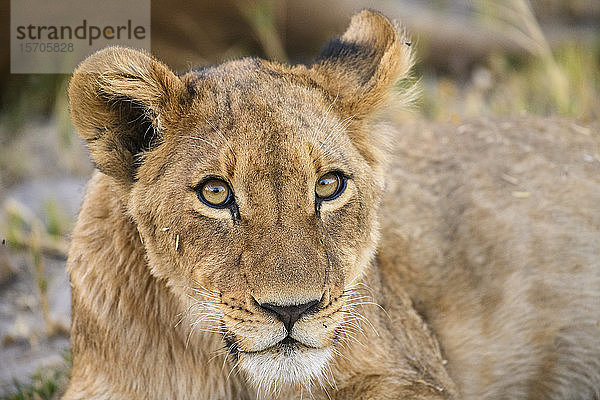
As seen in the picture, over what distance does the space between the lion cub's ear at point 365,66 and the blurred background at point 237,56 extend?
78.6 inches

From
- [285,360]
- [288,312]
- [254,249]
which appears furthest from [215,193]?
[285,360]

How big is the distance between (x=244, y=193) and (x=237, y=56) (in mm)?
5910

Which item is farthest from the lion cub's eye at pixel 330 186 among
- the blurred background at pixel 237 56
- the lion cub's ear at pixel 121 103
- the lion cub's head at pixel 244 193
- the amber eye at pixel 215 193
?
the blurred background at pixel 237 56

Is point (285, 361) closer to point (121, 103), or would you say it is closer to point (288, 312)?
point (288, 312)

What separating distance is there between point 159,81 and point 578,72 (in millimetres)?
6966

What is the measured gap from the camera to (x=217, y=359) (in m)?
4.05

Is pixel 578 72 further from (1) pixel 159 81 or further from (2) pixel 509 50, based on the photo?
(1) pixel 159 81

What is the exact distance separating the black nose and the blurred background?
3178 mm

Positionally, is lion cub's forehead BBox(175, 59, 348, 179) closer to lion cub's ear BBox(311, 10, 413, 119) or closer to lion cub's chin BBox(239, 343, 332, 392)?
lion cub's ear BBox(311, 10, 413, 119)

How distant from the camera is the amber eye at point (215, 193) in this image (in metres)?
3.49

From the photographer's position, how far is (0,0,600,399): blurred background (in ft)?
22.1

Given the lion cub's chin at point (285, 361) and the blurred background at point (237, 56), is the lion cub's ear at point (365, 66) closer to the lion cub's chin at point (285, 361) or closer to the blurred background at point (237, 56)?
the lion cub's chin at point (285, 361)

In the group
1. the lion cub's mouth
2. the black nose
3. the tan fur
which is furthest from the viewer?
the tan fur

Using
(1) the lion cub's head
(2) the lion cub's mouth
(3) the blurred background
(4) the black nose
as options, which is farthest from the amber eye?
(3) the blurred background
